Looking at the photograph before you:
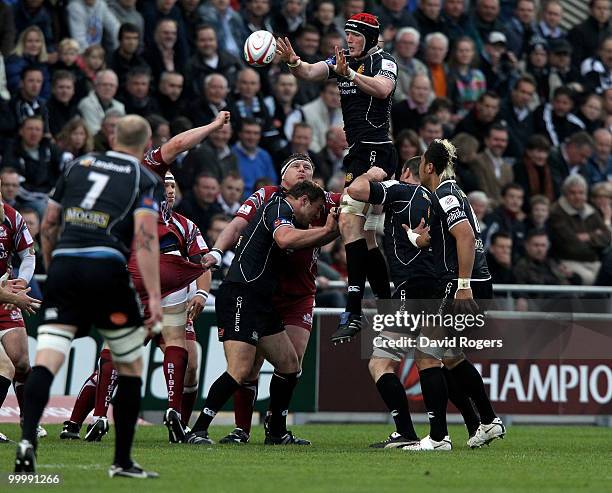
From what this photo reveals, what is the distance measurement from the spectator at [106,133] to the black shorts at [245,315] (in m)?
4.77

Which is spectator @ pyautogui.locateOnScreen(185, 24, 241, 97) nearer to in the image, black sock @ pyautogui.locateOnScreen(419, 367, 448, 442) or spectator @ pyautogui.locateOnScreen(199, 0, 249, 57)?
spectator @ pyautogui.locateOnScreen(199, 0, 249, 57)

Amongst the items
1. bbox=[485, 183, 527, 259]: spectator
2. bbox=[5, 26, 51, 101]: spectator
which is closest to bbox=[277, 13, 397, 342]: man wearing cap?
bbox=[5, 26, 51, 101]: spectator

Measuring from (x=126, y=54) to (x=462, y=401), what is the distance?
27.1ft

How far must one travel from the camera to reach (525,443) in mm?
14781

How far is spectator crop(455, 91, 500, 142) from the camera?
21.8 metres

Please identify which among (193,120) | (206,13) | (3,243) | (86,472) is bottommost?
(86,472)

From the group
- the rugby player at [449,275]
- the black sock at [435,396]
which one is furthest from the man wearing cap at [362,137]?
the black sock at [435,396]

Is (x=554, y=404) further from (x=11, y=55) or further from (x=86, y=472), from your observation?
(x=86, y=472)

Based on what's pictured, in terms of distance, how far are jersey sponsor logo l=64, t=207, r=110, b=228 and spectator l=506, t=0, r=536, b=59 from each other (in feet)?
54.6

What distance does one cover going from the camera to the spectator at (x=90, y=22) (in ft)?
63.5

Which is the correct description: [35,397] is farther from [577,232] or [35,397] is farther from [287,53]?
[577,232]

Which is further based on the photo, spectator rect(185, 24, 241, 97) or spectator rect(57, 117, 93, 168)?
spectator rect(185, 24, 241, 97)

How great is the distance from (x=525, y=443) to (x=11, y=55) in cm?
862

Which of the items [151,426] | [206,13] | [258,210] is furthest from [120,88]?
[258,210]
